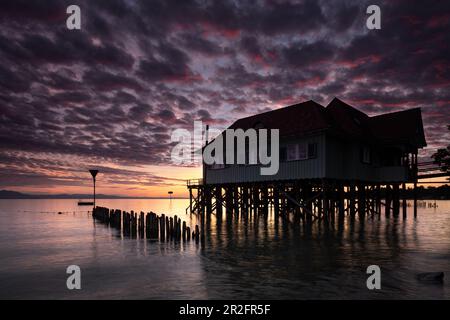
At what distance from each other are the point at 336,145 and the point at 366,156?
460cm

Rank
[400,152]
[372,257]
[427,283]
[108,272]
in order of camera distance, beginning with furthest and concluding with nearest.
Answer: [400,152]
[372,257]
[108,272]
[427,283]

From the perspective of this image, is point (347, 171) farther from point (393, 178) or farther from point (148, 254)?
point (148, 254)

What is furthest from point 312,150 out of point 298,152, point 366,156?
point 366,156

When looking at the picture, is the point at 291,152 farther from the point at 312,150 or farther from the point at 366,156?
the point at 366,156

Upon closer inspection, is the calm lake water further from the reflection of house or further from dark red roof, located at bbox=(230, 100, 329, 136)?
dark red roof, located at bbox=(230, 100, 329, 136)

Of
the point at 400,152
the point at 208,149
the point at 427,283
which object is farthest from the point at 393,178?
the point at 427,283

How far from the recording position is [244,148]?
31.1 metres

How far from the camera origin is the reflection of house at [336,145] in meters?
26.0

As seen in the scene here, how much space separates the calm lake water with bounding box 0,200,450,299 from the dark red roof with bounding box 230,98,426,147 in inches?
324

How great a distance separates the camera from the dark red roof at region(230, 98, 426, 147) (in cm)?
2698

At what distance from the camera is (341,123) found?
29141mm

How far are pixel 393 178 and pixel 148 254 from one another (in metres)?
22.3

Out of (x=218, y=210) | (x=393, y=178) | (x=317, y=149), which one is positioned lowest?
(x=218, y=210)

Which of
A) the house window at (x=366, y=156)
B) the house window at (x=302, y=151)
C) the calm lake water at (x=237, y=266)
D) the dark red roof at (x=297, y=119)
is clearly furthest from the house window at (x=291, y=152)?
the calm lake water at (x=237, y=266)
